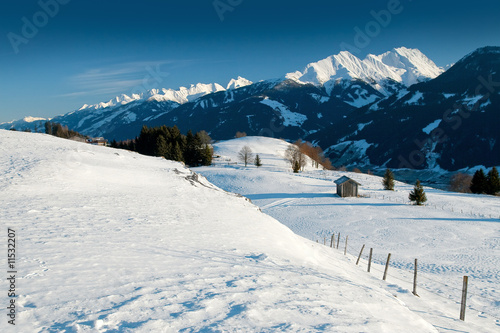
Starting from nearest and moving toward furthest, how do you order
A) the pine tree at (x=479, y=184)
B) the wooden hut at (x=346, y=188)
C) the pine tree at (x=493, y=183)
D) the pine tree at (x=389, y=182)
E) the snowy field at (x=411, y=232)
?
the snowy field at (x=411, y=232)
the wooden hut at (x=346, y=188)
the pine tree at (x=493, y=183)
the pine tree at (x=389, y=182)
the pine tree at (x=479, y=184)

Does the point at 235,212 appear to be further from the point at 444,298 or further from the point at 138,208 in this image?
the point at 444,298

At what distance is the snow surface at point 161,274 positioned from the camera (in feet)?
21.7

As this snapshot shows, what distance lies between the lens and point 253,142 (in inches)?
5896

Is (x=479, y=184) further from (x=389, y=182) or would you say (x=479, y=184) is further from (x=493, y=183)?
(x=389, y=182)

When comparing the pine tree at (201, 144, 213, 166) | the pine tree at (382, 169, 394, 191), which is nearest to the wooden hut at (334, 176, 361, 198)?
the pine tree at (382, 169, 394, 191)

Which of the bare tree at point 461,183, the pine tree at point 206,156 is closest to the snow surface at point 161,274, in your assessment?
the pine tree at point 206,156

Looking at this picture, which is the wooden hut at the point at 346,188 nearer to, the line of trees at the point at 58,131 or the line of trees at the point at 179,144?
the line of trees at the point at 179,144

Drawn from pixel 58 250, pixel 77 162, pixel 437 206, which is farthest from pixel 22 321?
pixel 437 206

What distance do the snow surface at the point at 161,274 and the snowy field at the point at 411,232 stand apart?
320cm

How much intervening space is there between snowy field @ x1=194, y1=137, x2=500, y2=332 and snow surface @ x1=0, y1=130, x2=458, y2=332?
320cm

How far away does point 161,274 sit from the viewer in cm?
924

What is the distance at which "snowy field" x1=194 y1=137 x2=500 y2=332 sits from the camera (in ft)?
49.6

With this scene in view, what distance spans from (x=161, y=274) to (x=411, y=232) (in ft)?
117

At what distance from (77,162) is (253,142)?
407ft
